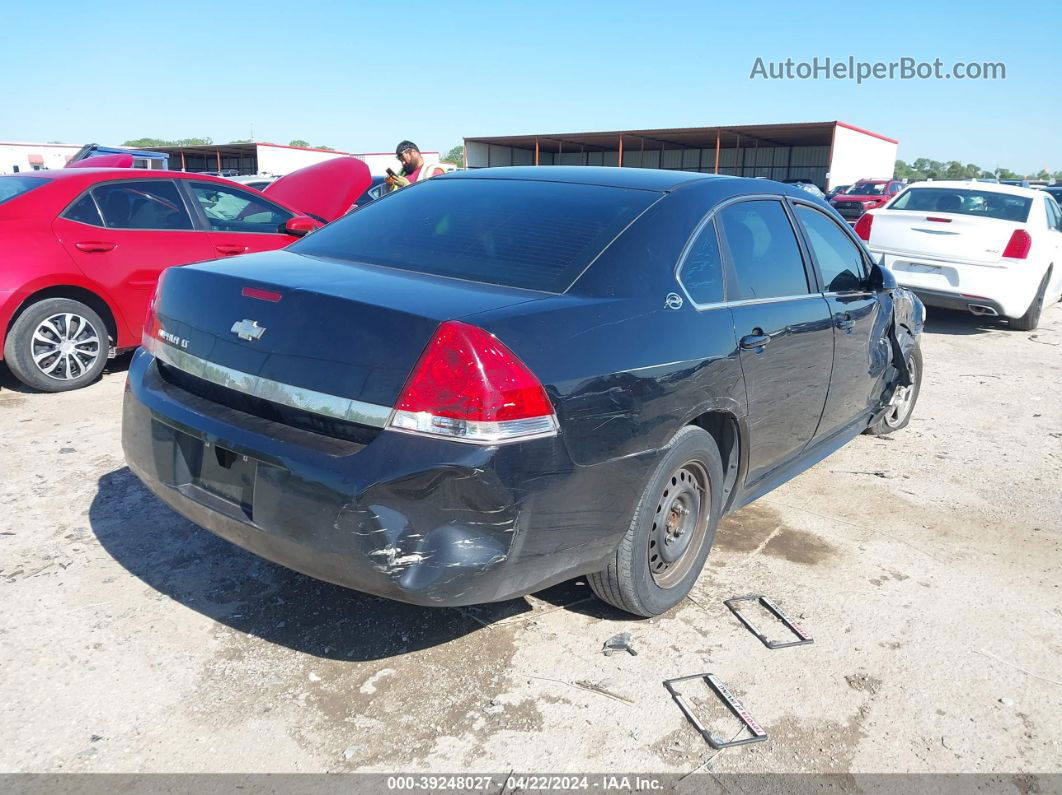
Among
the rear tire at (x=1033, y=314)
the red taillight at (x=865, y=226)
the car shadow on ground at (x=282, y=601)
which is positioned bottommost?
the rear tire at (x=1033, y=314)

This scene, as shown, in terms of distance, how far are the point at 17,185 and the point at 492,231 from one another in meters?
4.53

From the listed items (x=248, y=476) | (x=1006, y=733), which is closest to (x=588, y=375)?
(x=248, y=476)

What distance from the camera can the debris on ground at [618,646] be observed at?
2.85 meters

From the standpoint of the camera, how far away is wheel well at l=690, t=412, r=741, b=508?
10.2ft

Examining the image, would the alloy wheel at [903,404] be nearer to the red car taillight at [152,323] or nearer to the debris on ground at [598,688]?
the debris on ground at [598,688]

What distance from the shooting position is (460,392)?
220cm

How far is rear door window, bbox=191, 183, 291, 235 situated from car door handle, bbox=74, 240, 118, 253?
881 millimetres

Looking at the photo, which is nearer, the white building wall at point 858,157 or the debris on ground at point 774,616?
the debris on ground at point 774,616

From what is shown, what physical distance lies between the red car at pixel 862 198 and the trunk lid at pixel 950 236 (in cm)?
992

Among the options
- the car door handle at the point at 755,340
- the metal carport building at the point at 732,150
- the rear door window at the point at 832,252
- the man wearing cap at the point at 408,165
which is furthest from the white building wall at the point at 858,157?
the car door handle at the point at 755,340

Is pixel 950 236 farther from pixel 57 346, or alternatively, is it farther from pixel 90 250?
pixel 57 346

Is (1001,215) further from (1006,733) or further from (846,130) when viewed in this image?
(846,130)

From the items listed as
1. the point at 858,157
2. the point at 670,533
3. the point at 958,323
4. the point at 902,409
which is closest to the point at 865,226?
the point at 958,323

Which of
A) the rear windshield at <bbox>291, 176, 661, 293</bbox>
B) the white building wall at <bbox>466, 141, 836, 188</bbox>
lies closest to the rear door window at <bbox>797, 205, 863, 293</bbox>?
the rear windshield at <bbox>291, 176, 661, 293</bbox>
